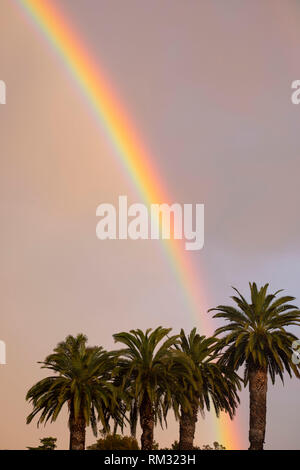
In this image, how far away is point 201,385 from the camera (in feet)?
228

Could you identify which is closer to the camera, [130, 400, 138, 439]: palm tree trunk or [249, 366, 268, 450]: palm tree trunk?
[130, 400, 138, 439]: palm tree trunk

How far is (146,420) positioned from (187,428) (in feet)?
19.2

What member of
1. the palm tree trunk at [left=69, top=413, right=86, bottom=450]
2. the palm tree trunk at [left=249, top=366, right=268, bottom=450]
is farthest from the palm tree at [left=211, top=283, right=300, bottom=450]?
the palm tree trunk at [left=69, top=413, right=86, bottom=450]

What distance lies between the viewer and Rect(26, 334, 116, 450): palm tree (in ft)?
214

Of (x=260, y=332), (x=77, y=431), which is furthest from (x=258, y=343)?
(x=77, y=431)

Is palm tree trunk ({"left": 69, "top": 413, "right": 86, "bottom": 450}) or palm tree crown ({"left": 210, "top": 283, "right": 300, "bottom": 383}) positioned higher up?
palm tree crown ({"left": 210, "top": 283, "right": 300, "bottom": 383})

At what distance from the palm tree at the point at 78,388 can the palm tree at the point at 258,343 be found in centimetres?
1287

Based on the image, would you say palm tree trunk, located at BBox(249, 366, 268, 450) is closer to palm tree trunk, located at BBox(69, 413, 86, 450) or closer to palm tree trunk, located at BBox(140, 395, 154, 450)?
palm tree trunk, located at BBox(140, 395, 154, 450)

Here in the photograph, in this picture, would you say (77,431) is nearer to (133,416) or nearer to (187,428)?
(133,416)

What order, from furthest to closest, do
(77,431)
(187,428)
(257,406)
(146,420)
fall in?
(257,406) → (187,428) → (146,420) → (77,431)

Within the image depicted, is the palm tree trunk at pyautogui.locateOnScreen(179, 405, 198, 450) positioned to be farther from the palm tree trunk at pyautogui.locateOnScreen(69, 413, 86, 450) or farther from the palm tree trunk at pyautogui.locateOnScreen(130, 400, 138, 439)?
the palm tree trunk at pyautogui.locateOnScreen(69, 413, 86, 450)

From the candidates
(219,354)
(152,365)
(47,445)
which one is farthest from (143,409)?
(47,445)

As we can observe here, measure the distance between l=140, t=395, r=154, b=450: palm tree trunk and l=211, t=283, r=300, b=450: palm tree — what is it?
10.4 meters
